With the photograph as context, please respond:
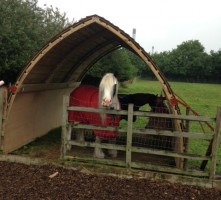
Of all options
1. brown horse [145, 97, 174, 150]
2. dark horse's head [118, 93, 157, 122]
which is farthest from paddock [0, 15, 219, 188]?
dark horse's head [118, 93, 157, 122]

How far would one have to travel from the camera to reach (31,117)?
27.3ft

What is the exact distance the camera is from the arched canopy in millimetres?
6488

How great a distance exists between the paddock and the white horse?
Answer: 39 cm

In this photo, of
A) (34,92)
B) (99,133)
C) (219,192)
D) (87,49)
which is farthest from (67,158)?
(87,49)

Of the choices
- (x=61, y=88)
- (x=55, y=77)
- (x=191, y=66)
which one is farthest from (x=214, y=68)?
(x=55, y=77)

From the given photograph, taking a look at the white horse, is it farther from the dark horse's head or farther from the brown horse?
the dark horse's head

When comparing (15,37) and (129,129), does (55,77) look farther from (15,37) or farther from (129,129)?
(15,37)

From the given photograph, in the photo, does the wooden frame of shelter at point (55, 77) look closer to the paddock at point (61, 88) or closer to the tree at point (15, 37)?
the paddock at point (61, 88)

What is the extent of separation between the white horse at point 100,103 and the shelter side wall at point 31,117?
3.44 ft

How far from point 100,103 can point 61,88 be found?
309 cm

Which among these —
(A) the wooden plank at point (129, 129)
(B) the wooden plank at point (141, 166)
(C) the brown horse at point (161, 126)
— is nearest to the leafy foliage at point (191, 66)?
(C) the brown horse at point (161, 126)

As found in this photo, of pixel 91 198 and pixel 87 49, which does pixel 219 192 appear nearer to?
→ pixel 91 198

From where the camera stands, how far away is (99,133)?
6887mm

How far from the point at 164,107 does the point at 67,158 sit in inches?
119
